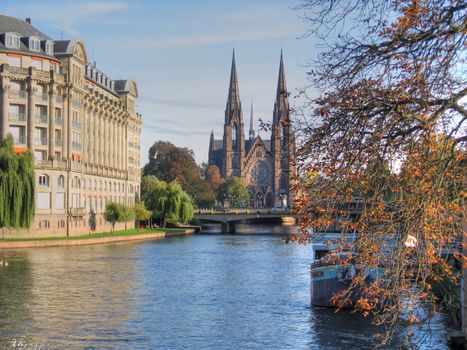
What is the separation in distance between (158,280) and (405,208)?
34849 mm

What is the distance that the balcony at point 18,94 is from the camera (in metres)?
78.5

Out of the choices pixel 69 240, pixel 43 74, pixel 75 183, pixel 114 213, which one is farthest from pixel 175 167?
pixel 69 240

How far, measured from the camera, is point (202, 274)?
4941cm

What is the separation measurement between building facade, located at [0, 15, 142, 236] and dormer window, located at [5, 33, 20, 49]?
0.11 meters

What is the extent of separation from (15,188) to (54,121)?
48.7 feet

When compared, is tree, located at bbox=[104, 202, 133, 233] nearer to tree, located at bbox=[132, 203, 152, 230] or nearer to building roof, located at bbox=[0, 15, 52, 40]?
tree, located at bbox=[132, 203, 152, 230]

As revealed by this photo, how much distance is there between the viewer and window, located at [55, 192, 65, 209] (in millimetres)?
80787

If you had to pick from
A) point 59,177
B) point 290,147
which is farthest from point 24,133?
point 290,147

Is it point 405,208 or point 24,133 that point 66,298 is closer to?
point 405,208

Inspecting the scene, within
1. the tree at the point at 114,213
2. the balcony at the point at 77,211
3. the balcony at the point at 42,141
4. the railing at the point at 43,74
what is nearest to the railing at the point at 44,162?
the balcony at the point at 42,141

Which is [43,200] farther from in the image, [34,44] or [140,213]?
[140,213]

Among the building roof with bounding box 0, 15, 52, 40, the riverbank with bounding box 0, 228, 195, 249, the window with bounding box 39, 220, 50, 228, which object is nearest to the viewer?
the riverbank with bounding box 0, 228, 195, 249

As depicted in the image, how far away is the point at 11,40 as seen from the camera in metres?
79.1

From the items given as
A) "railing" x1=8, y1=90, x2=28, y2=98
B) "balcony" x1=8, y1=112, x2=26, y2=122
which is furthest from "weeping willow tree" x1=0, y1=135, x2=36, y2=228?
"railing" x1=8, y1=90, x2=28, y2=98
